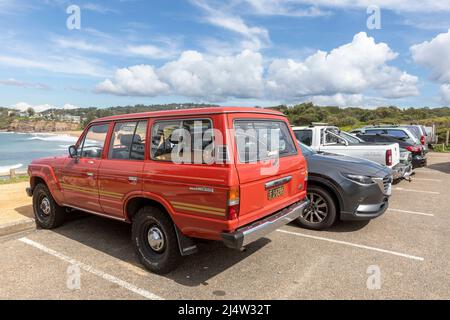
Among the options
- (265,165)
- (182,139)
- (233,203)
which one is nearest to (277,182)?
(265,165)

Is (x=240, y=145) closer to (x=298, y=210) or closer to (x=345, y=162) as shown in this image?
(x=298, y=210)

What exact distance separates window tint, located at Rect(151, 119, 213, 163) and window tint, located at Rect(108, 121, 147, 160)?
0.24 metres

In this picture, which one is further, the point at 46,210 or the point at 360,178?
the point at 46,210

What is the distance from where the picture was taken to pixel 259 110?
13.5ft

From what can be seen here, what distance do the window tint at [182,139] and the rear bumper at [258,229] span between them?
87cm

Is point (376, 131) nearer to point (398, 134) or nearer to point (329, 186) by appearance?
point (398, 134)

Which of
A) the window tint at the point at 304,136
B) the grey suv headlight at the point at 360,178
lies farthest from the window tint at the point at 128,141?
the window tint at the point at 304,136

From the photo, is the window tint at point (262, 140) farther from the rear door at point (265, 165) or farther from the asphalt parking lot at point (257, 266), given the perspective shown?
the asphalt parking lot at point (257, 266)

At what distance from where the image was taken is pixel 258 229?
3469 millimetres

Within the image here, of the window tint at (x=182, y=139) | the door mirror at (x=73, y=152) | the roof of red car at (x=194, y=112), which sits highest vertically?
the roof of red car at (x=194, y=112)

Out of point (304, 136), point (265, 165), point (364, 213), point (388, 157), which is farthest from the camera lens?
point (304, 136)

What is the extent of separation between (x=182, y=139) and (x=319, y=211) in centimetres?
295

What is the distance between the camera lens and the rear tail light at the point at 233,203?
124 inches
